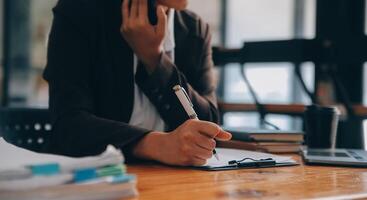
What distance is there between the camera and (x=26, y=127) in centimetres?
151

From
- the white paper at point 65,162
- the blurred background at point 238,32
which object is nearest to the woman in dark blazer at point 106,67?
the white paper at point 65,162

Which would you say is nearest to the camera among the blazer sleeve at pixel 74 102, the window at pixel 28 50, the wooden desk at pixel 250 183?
the wooden desk at pixel 250 183

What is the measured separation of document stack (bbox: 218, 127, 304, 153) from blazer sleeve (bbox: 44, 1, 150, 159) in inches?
14.2

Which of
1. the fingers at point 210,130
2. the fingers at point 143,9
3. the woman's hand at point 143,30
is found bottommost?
the fingers at point 210,130

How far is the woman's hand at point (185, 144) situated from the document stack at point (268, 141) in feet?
1.14

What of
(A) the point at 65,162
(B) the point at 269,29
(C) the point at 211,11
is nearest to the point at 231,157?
(A) the point at 65,162

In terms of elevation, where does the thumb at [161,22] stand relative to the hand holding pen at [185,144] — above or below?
above

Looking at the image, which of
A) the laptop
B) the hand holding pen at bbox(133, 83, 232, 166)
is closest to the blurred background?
the laptop

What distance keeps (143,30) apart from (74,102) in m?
0.26

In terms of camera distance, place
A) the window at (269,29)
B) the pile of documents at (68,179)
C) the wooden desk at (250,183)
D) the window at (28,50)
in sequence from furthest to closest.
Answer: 1. the window at (269,29)
2. the window at (28,50)
3. the wooden desk at (250,183)
4. the pile of documents at (68,179)

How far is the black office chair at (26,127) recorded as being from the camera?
1472 millimetres

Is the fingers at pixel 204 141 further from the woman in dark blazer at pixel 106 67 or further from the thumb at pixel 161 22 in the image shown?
the thumb at pixel 161 22

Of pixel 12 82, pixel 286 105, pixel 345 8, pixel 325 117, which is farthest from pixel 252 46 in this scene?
pixel 12 82

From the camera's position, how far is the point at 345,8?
6.73 ft
